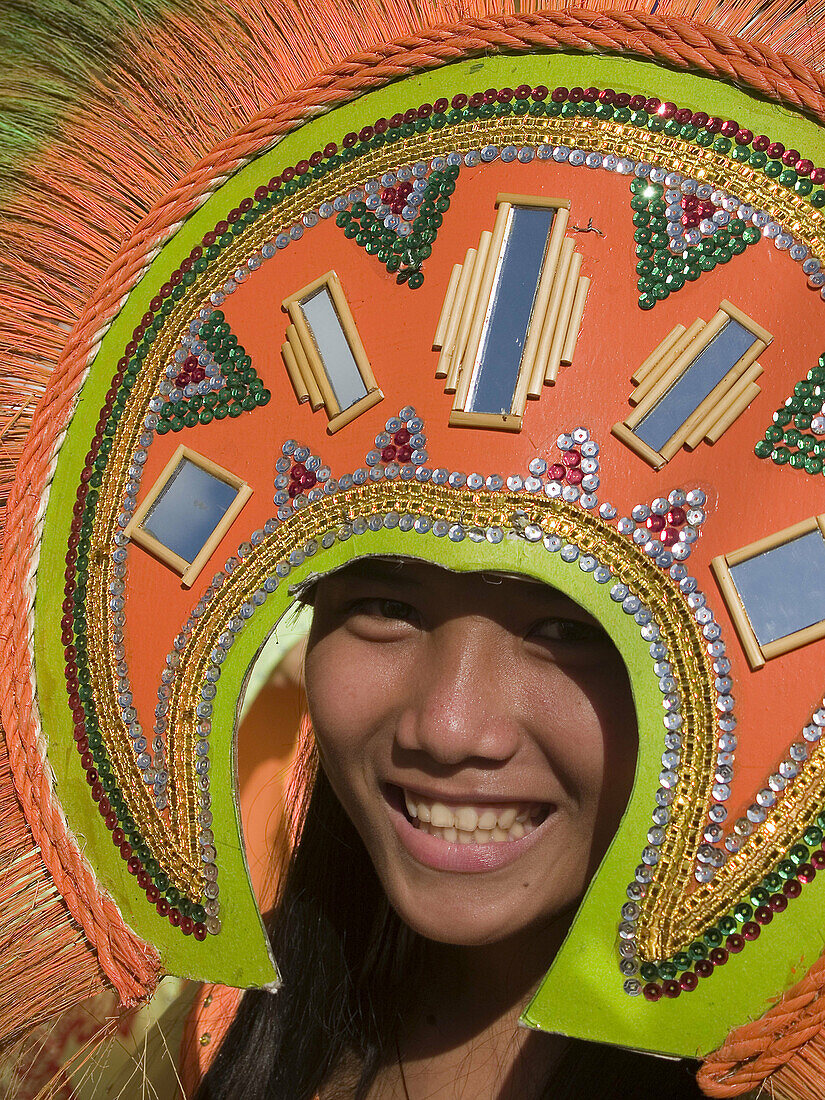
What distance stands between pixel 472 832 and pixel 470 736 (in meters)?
0.16

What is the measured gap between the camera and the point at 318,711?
1294mm

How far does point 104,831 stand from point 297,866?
0.46 m

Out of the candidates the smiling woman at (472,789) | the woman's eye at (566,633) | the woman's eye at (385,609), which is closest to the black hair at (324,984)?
the smiling woman at (472,789)

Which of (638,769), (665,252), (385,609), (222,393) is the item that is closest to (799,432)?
(665,252)

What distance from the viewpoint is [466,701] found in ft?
3.71

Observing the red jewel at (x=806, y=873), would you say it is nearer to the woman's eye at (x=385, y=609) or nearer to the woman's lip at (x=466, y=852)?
the woman's lip at (x=466, y=852)

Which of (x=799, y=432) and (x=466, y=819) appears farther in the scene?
(x=466, y=819)

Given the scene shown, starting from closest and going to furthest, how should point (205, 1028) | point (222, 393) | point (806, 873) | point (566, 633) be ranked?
point (806, 873), point (566, 633), point (222, 393), point (205, 1028)

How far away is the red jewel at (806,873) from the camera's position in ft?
3.46

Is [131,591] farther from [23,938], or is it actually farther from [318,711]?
[23,938]

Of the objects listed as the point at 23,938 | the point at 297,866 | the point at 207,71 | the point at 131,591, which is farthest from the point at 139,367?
the point at 297,866

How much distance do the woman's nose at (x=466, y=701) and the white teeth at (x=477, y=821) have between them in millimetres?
89

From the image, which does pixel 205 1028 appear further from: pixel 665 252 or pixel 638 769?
pixel 665 252

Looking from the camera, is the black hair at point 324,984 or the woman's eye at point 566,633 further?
the black hair at point 324,984
